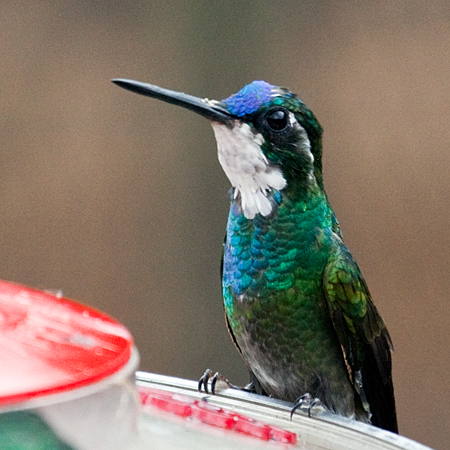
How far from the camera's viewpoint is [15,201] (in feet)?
9.32

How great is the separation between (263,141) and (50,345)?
73 centimetres

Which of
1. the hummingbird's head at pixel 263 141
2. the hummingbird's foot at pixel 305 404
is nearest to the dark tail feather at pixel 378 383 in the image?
the hummingbird's foot at pixel 305 404

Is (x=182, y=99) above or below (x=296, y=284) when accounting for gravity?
above

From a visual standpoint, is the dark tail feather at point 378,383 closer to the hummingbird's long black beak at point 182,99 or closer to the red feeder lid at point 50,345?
the hummingbird's long black beak at point 182,99

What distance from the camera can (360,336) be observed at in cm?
144

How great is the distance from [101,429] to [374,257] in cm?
224

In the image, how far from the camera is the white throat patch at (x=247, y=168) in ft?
3.97

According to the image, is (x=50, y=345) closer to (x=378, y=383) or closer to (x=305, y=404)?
(x=305, y=404)

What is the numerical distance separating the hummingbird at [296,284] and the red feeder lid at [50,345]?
60cm

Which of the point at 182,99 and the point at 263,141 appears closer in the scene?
the point at 182,99

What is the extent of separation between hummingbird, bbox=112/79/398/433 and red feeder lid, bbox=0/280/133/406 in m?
0.60

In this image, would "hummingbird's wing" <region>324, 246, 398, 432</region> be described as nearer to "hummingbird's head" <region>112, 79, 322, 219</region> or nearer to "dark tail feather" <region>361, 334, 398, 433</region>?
"dark tail feather" <region>361, 334, 398, 433</region>

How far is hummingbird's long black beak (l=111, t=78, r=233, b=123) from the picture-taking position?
3.20 ft

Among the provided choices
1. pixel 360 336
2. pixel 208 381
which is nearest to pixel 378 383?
pixel 360 336
